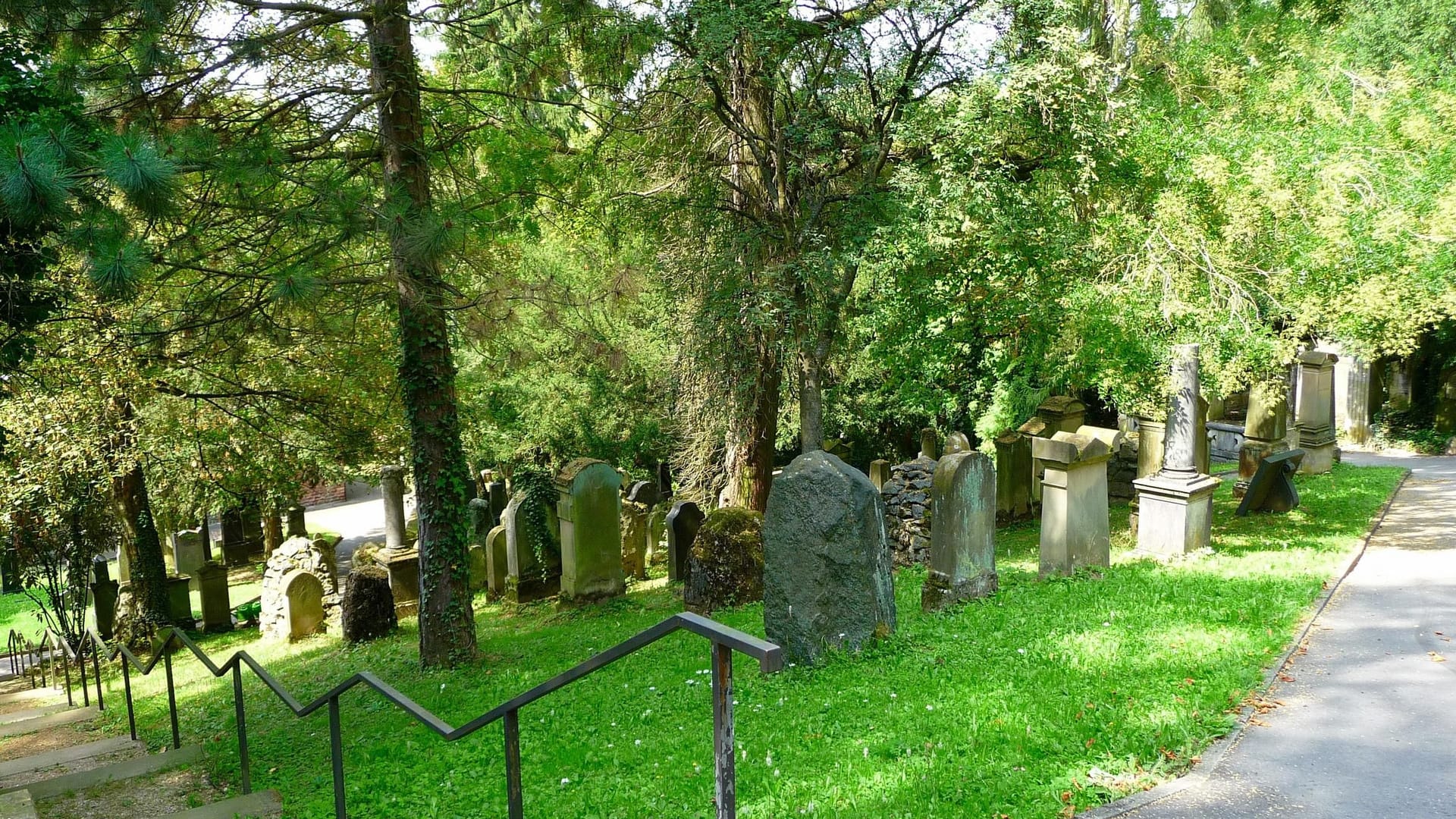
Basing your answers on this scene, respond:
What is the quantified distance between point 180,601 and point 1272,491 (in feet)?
53.1

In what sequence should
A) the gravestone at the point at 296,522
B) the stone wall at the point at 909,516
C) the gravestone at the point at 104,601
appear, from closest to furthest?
the stone wall at the point at 909,516, the gravestone at the point at 104,601, the gravestone at the point at 296,522

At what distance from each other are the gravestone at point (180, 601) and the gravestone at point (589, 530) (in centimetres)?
678

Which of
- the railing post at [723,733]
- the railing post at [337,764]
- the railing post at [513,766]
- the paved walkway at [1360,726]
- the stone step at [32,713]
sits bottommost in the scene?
the stone step at [32,713]

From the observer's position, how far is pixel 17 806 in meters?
4.61

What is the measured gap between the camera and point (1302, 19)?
2200 cm

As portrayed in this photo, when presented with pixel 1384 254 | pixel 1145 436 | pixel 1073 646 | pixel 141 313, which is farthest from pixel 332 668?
pixel 1384 254

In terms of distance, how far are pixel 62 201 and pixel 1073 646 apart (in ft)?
22.4

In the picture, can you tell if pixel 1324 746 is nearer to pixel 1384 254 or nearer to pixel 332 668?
pixel 1384 254

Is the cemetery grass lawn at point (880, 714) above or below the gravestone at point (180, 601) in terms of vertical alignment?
above

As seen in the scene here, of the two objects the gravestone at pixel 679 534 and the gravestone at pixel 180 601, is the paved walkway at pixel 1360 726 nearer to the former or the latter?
the gravestone at pixel 679 534

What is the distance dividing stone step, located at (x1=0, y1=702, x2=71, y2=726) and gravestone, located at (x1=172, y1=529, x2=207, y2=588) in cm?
538

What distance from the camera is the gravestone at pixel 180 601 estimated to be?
14.3m

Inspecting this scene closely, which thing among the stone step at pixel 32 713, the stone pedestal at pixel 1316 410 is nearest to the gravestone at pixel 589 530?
the stone step at pixel 32 713

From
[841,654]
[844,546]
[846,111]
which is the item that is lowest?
[841,654]
